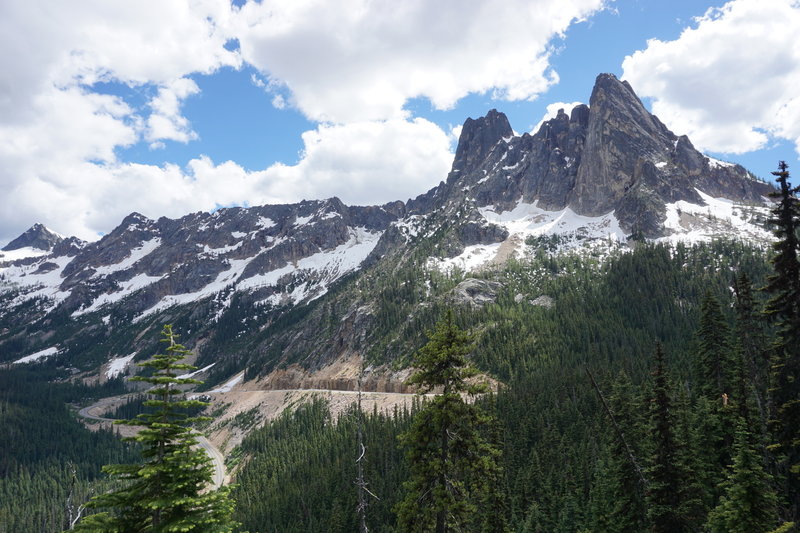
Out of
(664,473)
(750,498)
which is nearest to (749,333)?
(664,473)

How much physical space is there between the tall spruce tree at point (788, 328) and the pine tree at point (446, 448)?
1128 cm

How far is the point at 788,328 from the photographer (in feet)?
56.6

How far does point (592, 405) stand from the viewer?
8538cm

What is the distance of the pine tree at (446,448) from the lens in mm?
17406

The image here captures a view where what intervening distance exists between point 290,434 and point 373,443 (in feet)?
139

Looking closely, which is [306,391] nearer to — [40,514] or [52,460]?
[40,514]

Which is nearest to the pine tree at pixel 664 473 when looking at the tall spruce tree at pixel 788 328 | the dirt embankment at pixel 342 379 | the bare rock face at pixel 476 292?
the tall spruce tree at pixel 788 328

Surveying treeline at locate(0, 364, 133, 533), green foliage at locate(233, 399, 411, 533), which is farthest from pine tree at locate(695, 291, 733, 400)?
treeline at locate(0, 364, 133, 533)

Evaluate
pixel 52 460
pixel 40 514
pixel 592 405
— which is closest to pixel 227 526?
pixel 592 405

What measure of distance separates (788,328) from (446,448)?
14.4m

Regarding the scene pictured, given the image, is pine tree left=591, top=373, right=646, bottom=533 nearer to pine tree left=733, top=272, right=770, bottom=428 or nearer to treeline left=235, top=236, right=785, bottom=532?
treeline left=235, top=236, right=785, bottom=532

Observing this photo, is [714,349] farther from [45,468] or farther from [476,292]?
[45,468]

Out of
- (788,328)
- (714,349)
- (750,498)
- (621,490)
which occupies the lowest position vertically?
(621,490)

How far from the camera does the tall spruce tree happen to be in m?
16.7
